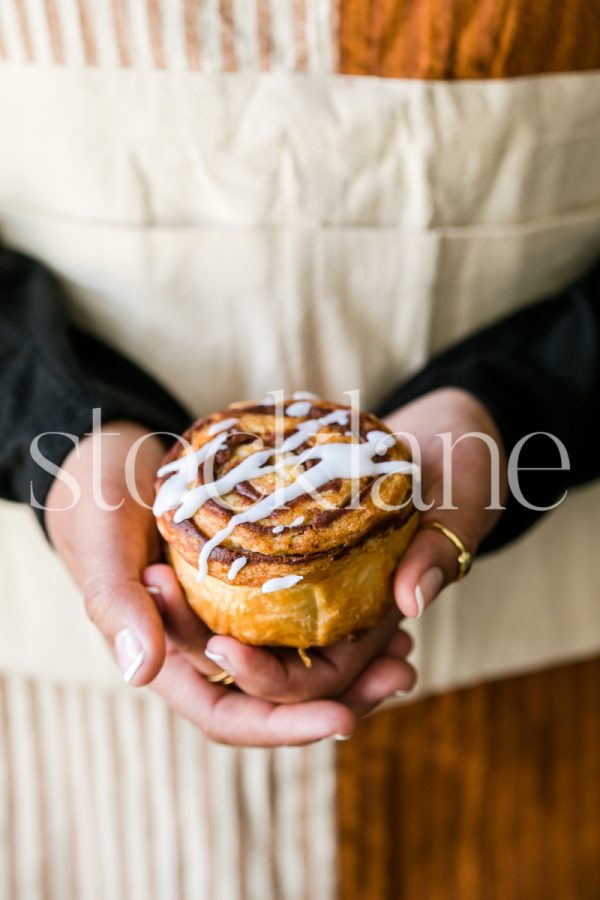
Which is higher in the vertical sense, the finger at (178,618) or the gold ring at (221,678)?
the finger at (178,618)

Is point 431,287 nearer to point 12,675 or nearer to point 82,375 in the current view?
point 82,375

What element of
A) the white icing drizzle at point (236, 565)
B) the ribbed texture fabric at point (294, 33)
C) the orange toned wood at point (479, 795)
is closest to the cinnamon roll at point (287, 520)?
the white icing drizzle at point (236, 565)

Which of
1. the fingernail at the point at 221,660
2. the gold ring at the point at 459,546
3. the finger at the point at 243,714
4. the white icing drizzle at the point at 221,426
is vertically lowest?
the finger at the point at 243,714

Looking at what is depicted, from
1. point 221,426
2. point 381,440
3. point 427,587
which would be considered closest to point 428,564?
point 427,587

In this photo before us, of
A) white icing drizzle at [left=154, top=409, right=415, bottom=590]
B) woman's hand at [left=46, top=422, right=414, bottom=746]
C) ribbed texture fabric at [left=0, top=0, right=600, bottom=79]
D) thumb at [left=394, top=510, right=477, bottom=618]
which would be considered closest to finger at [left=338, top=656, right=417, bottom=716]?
woman's hand at [left=46, top=422, right=414, bottom=746]

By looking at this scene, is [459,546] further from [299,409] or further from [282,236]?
[282,236]

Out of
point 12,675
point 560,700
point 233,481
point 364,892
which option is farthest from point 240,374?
point 364,892

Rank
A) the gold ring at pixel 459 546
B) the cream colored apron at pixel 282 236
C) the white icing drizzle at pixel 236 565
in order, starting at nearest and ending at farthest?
the white icing drizzle at pixel 236 565 < the gold ring at pixel 459 546 < the cream colored apron at pixel 282 236

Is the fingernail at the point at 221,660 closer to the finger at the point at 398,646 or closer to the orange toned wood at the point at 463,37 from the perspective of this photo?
the finger at the point at 398,646
